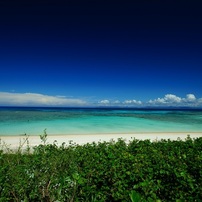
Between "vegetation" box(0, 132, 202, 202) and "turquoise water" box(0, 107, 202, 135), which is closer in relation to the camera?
"vegetation" box(0, 132, 202, 202)

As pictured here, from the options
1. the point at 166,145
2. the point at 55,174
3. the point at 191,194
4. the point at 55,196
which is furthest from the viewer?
the point at 166,145

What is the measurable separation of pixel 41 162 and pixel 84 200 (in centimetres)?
115

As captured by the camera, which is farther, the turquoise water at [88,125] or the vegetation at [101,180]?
the turquoise water at [88,125]

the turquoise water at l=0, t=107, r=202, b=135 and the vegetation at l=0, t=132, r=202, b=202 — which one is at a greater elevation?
the vegetation at l=0, t=132, r=202, b=202

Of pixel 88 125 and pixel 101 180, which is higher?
pixel 101 180

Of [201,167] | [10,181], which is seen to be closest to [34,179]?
[10,181]

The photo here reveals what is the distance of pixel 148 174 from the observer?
13.0 ft

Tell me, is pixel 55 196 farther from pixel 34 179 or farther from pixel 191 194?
pixel 191 194

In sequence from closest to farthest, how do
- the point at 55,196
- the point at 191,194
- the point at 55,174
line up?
the point at 191,194 → the point at 55,196 → the point at 55,174

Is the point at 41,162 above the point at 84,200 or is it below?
above

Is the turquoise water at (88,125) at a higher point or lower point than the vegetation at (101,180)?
lower

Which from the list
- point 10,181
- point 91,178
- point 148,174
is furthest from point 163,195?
point 10,181

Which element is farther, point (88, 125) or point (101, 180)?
point (88, 125)

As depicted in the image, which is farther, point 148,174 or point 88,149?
point 88,149
